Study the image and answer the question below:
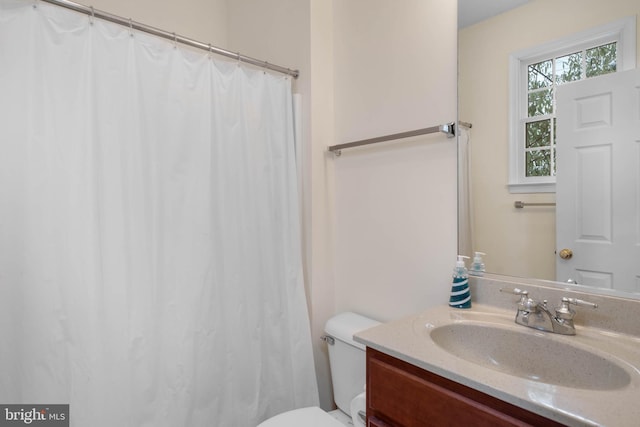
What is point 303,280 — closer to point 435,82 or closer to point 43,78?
point 435,82

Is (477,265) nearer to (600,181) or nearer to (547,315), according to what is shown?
(547,315)

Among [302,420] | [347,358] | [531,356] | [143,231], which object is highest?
[143,231]

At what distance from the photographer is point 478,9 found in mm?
1286

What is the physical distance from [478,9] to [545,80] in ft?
1.29

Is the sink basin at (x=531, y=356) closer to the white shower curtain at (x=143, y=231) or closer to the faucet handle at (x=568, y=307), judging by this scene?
the faucet handle at (x=568, y=307)

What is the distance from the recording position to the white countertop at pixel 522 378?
25.2 inches

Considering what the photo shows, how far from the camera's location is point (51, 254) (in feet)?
3.60

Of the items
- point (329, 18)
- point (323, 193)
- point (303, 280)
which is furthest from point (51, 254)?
point (329, 18)

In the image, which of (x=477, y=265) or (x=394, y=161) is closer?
(x=477, y=265)

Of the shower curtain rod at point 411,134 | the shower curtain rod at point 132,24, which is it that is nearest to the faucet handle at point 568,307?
the shower curtain rod at point 411,134

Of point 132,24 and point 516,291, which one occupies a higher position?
point 132,24

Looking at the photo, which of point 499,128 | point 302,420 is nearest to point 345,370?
point 302,420

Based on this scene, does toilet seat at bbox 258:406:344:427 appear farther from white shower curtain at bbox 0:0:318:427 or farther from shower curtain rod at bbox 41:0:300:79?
shower curtain rod at bbox 41:0:300:79

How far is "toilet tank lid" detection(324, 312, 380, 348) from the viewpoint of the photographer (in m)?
1.54
